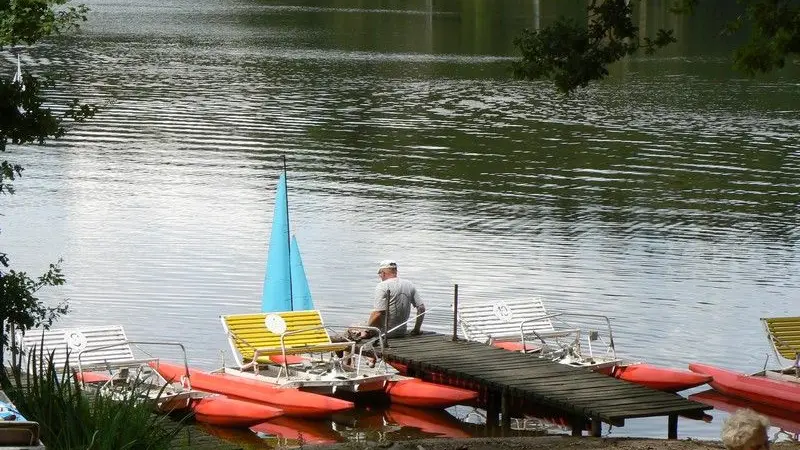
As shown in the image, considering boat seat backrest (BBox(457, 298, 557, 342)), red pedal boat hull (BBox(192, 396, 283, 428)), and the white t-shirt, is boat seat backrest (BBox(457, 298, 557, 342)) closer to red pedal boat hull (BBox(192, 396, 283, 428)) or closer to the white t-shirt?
the white t-shirt

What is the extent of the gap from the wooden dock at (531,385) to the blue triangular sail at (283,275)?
2.04 meters

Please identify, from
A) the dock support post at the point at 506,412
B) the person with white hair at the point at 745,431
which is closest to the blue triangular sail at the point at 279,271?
the dock support post at the point at 506,412

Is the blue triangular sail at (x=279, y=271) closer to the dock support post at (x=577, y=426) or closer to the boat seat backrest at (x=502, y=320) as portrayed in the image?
the boat seat backrest at (x=502, y=320)

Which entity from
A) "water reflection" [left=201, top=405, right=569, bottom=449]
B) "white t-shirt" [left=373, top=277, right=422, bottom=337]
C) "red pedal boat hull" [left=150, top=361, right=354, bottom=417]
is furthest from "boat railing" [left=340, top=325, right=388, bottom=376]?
"red pedal boat hull" [left=150, top=361, right=354, bottom=417]

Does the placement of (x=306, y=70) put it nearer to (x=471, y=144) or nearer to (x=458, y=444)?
(x=471, y=144)

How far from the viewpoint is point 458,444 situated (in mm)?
11539

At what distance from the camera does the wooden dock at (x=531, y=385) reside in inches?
560

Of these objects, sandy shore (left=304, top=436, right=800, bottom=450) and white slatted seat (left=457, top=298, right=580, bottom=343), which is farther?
white slatted seat (left=457, top=298, right=580, bottom=343)

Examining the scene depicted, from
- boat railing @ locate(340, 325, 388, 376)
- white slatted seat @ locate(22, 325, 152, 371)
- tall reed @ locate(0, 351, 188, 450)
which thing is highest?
tall reed @ locate(0, 351, 188, 450)

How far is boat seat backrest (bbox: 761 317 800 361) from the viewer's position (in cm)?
Result: 1672

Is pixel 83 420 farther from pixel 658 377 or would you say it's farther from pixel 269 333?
pixel 658 377

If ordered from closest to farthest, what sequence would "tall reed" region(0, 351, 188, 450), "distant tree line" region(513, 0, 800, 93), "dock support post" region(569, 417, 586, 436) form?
1. "tall reed" region(0, 351, 188, 450)
2. "distant tree line" region(513, 0, 800, 93)
3. "dock support post" region(569, 417, 586, 436)

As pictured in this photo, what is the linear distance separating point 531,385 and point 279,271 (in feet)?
15.4

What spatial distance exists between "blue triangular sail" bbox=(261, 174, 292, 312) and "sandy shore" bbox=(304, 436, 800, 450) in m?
6.76
